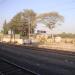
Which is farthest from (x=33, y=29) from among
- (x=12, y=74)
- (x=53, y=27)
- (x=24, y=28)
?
(x=12, y=74)

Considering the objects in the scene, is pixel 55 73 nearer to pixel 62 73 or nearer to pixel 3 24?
pixel 62 73

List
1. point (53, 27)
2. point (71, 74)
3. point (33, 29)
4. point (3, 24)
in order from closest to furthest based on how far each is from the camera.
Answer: point (71, 74) < point (53, 27) < point (33, 29) < point (3, 24)

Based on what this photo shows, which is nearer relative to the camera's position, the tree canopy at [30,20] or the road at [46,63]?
the road at [46,63]

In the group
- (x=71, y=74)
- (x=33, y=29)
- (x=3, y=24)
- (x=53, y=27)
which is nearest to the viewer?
(x=71, y=74)

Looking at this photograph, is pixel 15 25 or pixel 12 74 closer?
pixel 12 74

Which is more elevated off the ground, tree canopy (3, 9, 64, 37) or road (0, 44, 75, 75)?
tree canopy (3, 9, 64, 37)

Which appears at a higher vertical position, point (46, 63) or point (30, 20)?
point (30, 20)

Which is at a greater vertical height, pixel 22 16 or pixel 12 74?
pixel 22 16

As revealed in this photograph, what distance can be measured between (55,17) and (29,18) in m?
10.8

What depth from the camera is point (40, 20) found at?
10112cm

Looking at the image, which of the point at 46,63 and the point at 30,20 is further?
the point at 30,20

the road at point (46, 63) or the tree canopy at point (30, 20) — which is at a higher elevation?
the tree canopy at point (30, 20)

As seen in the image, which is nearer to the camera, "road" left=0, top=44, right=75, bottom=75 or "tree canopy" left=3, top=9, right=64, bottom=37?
"road" left=0, top=44, right=75, bottom=75

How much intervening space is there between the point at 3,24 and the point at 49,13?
36.2 m
